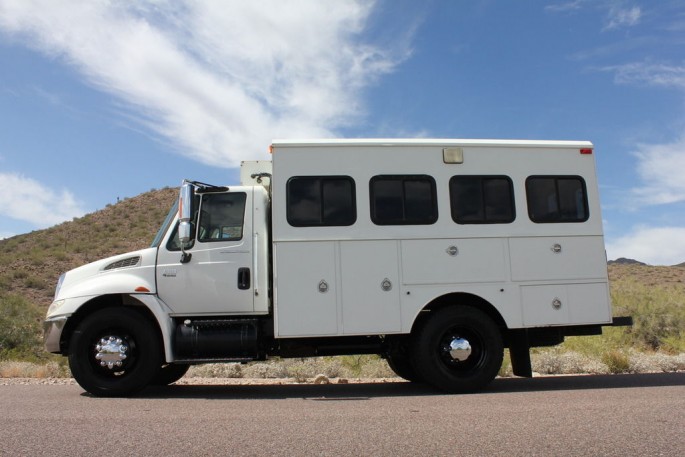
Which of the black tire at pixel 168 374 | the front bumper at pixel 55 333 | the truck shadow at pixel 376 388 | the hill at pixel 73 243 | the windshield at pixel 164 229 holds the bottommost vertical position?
the truck shadow at pixel 376 388

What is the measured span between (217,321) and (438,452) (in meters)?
4.17

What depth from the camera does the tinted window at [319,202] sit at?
8039mm

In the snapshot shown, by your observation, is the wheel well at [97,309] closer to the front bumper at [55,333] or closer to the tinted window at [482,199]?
the front bumper at [55,333]

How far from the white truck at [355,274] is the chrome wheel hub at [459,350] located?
0.02m

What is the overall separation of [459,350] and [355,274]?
1721 millimetres

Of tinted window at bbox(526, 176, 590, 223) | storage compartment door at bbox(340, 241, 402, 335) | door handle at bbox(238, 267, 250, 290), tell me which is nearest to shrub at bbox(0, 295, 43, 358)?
door handle at bbox(238, 267, 250, 290)

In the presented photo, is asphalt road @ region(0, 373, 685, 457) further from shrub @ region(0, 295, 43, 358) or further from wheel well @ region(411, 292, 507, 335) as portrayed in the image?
shrub @ region(0, 295, 43, 358)

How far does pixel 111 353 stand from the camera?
7730 millimetres

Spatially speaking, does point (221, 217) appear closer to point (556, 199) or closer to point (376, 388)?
point (376, 388)

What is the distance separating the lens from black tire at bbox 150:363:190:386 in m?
9.09

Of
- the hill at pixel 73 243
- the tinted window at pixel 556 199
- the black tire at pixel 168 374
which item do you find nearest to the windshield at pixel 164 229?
the black tire at pixel 168 374

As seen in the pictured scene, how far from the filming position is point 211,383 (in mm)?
10055

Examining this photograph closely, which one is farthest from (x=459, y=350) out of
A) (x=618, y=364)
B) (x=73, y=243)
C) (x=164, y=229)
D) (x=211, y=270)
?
(x=73, y=243)

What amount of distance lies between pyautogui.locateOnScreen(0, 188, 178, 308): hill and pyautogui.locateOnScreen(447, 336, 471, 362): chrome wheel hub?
1060 inches
